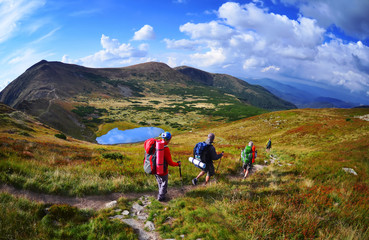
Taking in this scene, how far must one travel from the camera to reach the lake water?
7156 centimetres

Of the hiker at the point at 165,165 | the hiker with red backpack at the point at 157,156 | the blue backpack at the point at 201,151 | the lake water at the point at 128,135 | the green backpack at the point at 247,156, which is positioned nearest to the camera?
the hiker with red backpack at the point at 157,156

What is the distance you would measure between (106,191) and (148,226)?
311 centimetres

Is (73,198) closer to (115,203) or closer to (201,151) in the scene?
(115,203)

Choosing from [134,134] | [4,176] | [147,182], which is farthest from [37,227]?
[134,134]

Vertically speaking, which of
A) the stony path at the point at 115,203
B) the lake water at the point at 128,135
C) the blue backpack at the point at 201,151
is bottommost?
the lake water at the point at 128,135

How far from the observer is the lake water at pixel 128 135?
235 feet

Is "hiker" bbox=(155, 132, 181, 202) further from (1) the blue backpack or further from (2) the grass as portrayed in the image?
(2) the grass

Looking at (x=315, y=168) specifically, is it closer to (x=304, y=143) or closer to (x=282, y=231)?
(x=282, y=231)

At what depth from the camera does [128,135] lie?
78375mm

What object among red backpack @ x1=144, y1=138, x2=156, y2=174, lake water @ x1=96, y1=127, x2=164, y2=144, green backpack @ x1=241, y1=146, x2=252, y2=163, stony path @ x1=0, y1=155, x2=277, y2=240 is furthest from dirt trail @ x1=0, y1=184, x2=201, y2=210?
lake water @ x1=96, y1=127, x2=164, y2=144

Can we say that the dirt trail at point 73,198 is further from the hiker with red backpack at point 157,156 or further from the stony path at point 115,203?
the hiker with red backpack at point 157,156

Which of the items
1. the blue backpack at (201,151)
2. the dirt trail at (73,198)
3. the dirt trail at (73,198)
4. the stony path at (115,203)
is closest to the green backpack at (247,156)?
the blue backpack at (201,151)

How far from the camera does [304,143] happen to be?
31766mm

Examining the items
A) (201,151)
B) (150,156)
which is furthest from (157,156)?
(201,151)
